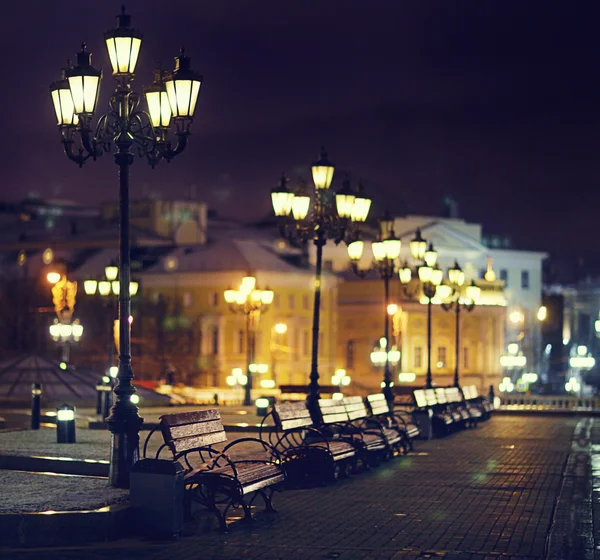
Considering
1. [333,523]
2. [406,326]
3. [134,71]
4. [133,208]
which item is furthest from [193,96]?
[133,208]

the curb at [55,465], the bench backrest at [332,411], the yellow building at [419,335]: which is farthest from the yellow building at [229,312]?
the curb at [55,465]

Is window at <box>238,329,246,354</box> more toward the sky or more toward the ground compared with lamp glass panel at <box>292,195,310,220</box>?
more toward the ground

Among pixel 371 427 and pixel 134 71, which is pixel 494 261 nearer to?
pixel 371 427

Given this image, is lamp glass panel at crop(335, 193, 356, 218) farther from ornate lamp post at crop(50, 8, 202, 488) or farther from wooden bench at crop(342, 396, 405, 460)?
ornate lamp post at crop(50, 8, 202, 488)

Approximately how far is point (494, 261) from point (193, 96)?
355 feet

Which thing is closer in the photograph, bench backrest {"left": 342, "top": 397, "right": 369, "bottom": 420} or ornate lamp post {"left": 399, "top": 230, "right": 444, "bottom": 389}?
bench backrest {"left": 342, "top": 397, "right": 369, "bottom": 420}

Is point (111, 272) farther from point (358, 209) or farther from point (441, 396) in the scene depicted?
point (358, 209)

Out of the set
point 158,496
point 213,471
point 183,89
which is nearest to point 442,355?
point 183,89

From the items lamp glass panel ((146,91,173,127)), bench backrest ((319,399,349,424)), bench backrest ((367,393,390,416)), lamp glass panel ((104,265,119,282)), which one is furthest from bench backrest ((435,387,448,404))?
lamp glass panel ((146,91,173,127))

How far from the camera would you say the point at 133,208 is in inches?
4675

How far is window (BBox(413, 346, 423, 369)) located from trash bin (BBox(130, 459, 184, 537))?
84481 millimetres

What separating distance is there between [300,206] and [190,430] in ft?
33.3

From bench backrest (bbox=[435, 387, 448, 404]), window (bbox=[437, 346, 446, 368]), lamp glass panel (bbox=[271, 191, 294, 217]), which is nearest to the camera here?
lamp glass panel (bbox=[271, 191, 294, 217])

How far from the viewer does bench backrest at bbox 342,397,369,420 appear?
22547 mm
